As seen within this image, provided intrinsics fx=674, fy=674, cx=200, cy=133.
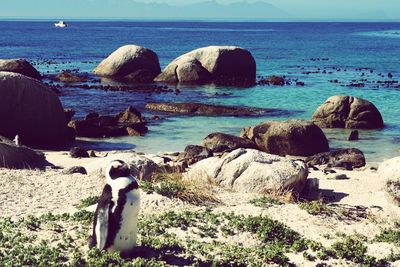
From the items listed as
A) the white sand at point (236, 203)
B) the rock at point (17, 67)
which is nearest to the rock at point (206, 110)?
the rock at point (17, 67)

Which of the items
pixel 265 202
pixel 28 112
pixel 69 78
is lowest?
pixel 69 78

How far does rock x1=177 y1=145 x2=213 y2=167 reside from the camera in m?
17.0

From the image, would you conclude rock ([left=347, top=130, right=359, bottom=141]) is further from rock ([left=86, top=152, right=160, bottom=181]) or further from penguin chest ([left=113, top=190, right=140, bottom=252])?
penguin chest ([left=113, top=190, right=140, bottom=252])

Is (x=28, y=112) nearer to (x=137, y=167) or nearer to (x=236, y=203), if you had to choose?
(x=137, y=167)

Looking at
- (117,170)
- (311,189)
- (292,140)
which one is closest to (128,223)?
(117,170)

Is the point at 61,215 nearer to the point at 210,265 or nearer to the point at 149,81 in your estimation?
the point at 210,265

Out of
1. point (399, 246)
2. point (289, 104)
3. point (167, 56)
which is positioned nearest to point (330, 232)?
point (399, 246)

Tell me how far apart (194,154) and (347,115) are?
8.77m

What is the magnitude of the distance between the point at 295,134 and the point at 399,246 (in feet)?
32.8

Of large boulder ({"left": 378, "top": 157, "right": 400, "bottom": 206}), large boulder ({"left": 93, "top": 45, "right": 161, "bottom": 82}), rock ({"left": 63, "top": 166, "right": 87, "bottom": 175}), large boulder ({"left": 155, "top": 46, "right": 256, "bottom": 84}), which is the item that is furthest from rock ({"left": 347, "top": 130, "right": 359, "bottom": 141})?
large boulder ({"left": 93, "top": 45, "right": 161, "bottom": 82})

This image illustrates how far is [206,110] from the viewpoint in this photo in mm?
27688

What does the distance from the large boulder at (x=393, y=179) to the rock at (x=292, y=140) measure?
745 centimetres

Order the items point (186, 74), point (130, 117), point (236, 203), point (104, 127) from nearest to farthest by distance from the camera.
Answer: point (236, 203), point (104, 127), point (130, 117), point (186, 74)

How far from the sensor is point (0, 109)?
1983 centimetres
